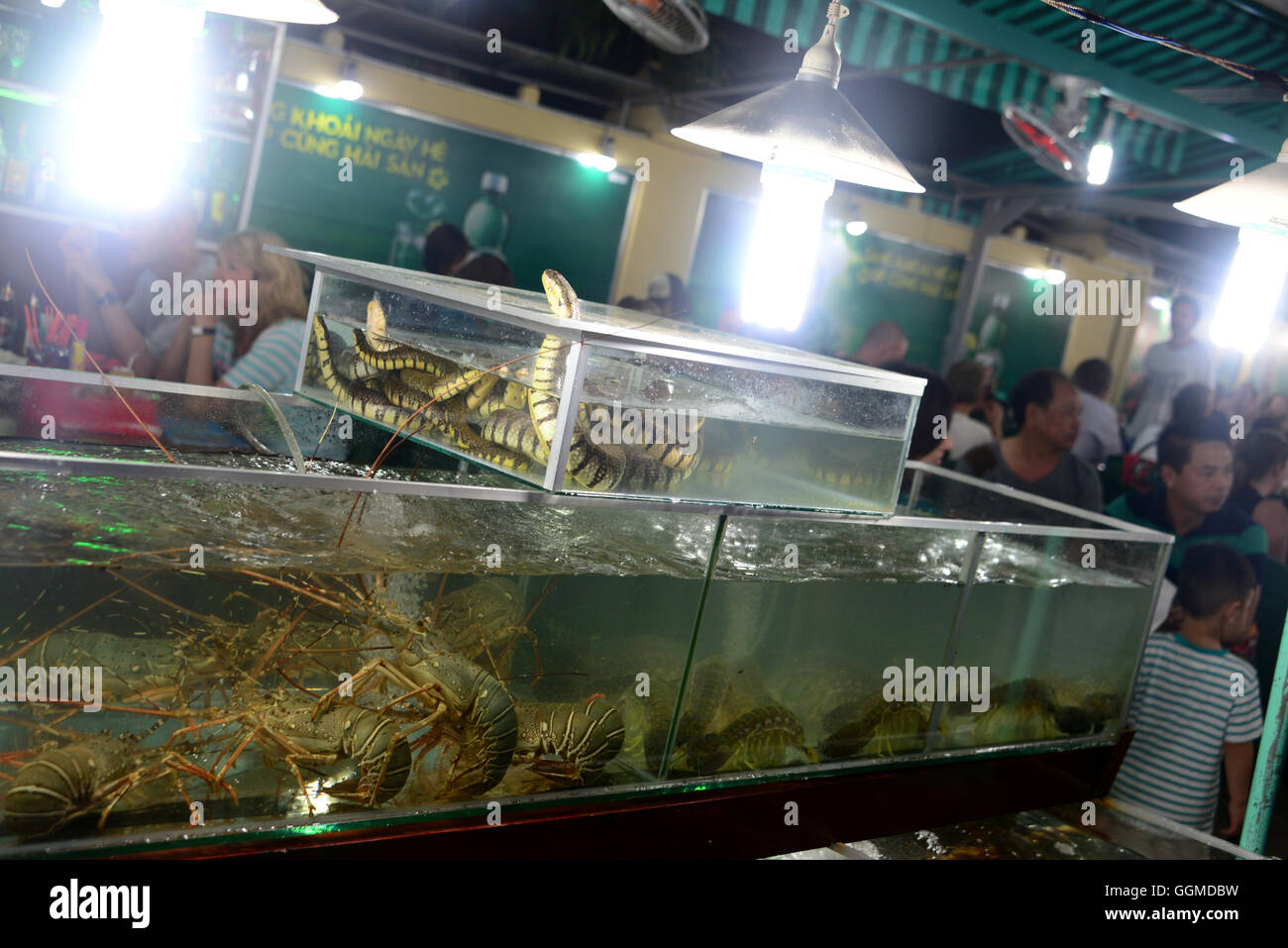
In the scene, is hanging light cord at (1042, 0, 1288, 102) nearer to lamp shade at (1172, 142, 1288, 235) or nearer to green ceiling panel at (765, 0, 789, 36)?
lamp shade at (1172, 142, 1288, 235)

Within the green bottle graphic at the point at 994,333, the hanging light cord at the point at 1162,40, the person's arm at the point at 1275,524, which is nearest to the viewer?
the hanging light cord at the point at 1162,40

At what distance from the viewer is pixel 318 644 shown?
1684 mm

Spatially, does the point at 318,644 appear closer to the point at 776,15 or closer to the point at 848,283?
the point at 776,15

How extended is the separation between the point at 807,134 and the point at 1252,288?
4.12ft

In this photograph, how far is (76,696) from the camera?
4.87ft

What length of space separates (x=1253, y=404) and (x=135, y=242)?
8.77m

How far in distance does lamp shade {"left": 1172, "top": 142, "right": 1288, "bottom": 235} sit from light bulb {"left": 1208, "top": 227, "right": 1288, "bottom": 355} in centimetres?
5

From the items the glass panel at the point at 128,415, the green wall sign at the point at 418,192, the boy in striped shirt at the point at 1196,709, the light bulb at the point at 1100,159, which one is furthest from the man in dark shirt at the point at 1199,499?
the green wall sign at the point at 418,192

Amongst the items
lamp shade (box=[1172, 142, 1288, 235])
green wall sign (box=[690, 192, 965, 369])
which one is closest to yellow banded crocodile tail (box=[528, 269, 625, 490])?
lamp shade (box=[1172, 142, 1288, 235])

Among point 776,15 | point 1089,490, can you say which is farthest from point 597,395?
point 776,15

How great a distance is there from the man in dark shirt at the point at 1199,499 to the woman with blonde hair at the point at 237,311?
130 inches

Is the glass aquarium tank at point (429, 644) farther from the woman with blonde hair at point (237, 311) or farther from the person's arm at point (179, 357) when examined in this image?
the person's arm at point (179, 357)

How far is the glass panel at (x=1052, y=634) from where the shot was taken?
8.63 ft
